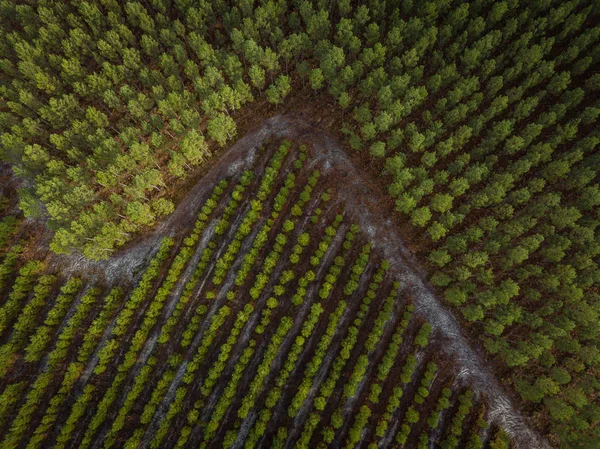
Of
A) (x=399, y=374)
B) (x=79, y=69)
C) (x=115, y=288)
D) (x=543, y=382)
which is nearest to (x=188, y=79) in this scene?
(x=79, y=69)

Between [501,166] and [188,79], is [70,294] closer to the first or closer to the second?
[188,79]

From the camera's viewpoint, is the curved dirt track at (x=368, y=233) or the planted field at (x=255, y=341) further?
the planted field at (x=255, y=341)

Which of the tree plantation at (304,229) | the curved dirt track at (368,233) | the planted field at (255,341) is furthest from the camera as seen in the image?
the tree plantation at (304,229)

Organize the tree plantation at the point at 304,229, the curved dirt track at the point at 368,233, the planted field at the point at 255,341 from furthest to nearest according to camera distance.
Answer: the tree plantation at the point at 304,229 < the planted field at the point at 255,341 < the curved dirt track at the point at 368,233
